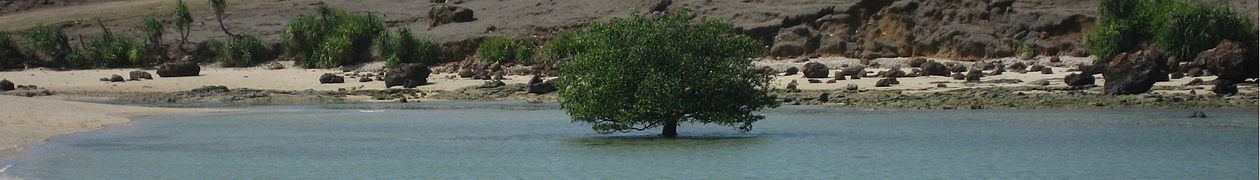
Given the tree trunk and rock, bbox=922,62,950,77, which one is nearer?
the tree trunk

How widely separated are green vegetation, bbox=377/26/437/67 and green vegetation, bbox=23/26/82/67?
13.8 metres

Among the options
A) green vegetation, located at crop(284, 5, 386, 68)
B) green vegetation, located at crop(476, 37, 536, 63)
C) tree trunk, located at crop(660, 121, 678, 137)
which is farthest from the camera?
green vegetation, located at crop(284, 5, 386, 68)

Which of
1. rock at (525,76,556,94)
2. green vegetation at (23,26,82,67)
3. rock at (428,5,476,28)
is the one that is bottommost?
rock at (525,76,556,94)

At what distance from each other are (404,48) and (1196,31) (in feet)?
93.5

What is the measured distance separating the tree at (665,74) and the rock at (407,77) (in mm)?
21652

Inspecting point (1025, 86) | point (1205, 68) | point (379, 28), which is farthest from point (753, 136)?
point (379, 28)

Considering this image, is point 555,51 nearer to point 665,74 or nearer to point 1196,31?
point 1196,31

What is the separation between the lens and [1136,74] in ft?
99.1

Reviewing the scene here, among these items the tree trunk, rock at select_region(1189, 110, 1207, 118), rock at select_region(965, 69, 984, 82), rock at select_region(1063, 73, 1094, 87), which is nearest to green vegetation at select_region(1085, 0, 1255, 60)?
rock at select_region(965, 69, 984, 82)

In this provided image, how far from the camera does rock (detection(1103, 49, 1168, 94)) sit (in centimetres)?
3003

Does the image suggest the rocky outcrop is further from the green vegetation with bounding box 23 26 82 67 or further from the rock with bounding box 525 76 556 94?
the rock with bounding box 525 76 556 94

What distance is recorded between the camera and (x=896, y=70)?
39.0 meters

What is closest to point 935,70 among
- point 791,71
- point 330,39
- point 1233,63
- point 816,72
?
point 816,72

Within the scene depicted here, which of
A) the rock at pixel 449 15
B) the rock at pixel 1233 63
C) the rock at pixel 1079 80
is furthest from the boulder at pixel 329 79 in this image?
the rock at pixel 1233 63
